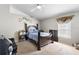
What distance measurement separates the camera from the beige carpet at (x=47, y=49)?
155 cm

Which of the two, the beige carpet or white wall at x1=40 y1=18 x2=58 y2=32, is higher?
white wall at x1=40 y1=18 x2=58 y2=32

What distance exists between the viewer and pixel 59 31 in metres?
1.62

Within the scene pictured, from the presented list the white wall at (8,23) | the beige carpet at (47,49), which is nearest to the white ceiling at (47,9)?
the white wall at (8,23)

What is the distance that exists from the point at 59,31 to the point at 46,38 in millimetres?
225

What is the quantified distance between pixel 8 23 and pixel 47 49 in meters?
0.69

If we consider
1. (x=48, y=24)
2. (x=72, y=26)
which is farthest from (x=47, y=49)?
(x=72, y=26)

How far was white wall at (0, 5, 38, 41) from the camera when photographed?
1.54m

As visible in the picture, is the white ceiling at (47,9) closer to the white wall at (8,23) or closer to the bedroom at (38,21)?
the bedroom at (38,21)

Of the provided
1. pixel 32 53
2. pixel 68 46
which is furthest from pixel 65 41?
pixel 32 53

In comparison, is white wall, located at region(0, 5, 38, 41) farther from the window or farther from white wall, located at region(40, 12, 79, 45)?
the window

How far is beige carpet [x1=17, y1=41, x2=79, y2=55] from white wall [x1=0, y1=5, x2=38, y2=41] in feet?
0.72

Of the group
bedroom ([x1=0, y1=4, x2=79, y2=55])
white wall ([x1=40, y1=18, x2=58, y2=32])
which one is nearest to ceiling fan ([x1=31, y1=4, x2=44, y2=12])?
bedroom ([x1=0, y1=4, x2=79, y2=55])
